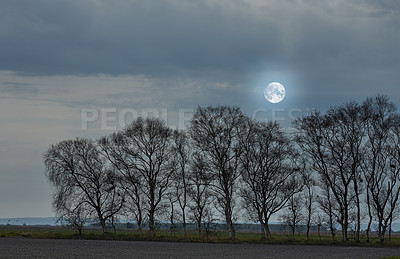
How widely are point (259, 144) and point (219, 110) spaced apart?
773cm

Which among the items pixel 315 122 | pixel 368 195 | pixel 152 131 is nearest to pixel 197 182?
pixel 152 131

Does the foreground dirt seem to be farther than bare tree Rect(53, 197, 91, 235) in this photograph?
No

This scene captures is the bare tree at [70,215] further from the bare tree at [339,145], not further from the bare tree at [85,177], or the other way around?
the bare tree at [339,145]

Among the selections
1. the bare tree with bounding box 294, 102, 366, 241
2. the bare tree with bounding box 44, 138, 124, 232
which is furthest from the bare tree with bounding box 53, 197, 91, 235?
the bare tree with bounding box 294, 102, 366, 241

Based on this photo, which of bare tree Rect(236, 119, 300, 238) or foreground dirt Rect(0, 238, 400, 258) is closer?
foreground dirt Rect(0, 238, 400, 258)

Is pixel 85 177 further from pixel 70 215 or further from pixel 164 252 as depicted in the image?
pixel 164 252

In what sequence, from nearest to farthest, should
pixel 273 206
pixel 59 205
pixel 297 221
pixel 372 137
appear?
1. pixel 372 137
2. pixel 273 206
3. pixel 59 205
4. pixel 297 221

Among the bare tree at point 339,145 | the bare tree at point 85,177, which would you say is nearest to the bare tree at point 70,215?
the bare tree at point 85,177

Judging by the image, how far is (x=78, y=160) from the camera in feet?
275

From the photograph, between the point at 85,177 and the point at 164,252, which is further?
the point at 85,177

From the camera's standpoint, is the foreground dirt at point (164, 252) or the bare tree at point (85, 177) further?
the bare tree at point (85, 177)

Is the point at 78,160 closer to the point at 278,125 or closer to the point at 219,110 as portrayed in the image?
the point at 219,110

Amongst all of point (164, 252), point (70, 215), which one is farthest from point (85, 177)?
point (164, 252)

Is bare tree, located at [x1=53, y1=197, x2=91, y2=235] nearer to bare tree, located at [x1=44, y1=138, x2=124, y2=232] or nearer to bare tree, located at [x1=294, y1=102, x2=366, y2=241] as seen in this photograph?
bare tree, located at [x1=44, y1=138, x2=124, y2=232]
